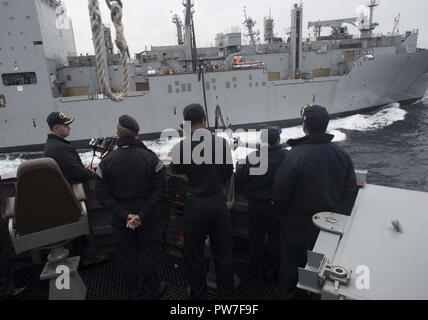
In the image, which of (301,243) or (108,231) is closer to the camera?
(301,243)

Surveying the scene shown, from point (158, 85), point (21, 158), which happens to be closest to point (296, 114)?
point (158, 85)

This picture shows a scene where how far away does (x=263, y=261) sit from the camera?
265 cm

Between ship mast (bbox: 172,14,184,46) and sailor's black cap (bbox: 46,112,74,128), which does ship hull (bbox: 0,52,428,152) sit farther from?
sailor's black cap (bbox: 46,112,74,128)

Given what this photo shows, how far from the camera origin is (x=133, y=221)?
209 cm

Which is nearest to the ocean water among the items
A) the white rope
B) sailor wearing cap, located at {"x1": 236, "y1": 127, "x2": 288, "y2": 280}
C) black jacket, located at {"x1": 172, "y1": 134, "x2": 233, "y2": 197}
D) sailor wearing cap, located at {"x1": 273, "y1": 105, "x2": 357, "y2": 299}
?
sailor wearing cap, located at {"x1": 236, "y1": 127, "x2": 288, "y2": 280}

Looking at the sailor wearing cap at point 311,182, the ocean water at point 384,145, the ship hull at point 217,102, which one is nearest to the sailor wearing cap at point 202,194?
the sailor wearing cap at point 311,182

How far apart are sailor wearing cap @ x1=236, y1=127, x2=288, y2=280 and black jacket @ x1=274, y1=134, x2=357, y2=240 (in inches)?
19.2

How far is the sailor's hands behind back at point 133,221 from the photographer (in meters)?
2.09

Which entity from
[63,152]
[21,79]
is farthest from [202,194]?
[21,79]

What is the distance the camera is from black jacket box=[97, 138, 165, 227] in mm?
2123

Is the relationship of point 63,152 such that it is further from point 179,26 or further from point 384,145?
point 179,26

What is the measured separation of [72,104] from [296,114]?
12.7 m

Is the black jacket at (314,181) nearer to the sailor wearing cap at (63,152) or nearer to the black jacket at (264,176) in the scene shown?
the black jacket at (264,176)
